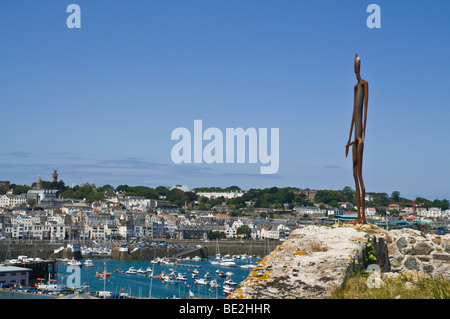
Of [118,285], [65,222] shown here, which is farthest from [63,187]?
[118,285]

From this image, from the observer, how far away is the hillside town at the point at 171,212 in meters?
86.2

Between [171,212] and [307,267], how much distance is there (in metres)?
114

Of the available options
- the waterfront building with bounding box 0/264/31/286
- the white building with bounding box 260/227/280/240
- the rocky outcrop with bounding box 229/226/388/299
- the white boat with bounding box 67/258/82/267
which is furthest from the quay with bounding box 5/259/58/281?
the rocky outcrop with bounding box 229/226/388/299

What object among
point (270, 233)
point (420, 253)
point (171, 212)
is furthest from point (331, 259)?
point (171, 212)

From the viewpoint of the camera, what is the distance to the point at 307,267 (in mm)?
4711

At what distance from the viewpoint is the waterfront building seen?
1505 inches

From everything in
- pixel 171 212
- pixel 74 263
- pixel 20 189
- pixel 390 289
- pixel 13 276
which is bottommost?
pixel 74 263

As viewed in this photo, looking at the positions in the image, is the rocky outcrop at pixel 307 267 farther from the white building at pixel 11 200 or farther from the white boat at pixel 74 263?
the white building at pixel 11 200

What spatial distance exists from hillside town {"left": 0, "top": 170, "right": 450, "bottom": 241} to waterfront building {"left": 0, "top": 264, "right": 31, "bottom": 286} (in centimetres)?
2456

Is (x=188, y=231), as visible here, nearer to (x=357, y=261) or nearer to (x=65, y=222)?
(x=65, y=222)

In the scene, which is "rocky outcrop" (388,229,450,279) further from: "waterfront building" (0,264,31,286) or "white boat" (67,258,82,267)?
"white boat" (67,258,82,267)

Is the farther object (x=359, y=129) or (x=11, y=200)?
(x=11, y=200)

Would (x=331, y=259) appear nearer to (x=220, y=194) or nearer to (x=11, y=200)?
(x=11, y=200)
